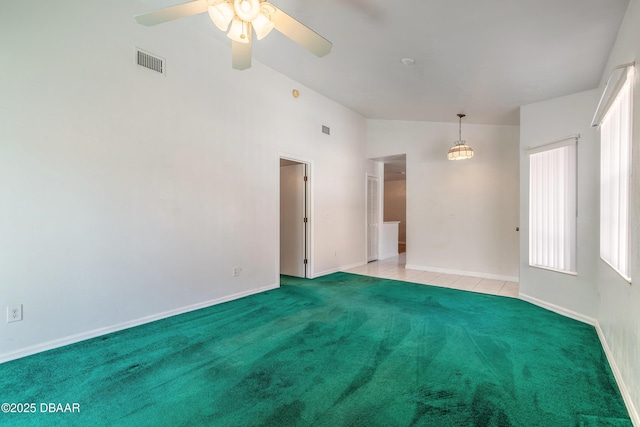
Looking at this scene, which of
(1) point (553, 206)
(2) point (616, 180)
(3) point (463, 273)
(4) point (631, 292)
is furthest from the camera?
(3) point (463, 273)

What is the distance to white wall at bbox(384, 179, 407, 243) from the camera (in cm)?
1202

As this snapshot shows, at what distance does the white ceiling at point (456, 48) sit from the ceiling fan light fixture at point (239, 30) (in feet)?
2.98

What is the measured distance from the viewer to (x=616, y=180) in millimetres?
2398

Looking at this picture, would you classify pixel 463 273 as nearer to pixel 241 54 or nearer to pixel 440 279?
pixel 440 279

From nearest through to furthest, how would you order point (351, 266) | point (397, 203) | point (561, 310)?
point (561, 310)
point (351, 266)
point (397, 203)

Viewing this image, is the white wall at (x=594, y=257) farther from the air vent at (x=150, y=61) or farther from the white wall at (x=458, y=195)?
the air vent at (x=150, y=61)

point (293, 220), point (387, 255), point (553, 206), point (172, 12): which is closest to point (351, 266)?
point (293, 220)

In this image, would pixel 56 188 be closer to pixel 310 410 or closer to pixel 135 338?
pixel 135 338

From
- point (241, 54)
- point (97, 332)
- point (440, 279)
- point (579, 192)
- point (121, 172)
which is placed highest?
point (241, 54)

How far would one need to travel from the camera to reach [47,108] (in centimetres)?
264

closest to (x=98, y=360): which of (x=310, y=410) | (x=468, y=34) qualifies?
(x=310, y=410)

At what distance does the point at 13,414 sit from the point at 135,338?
106 cm

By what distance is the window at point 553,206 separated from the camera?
11.7 ft

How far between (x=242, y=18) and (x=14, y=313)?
2897 millimetres
